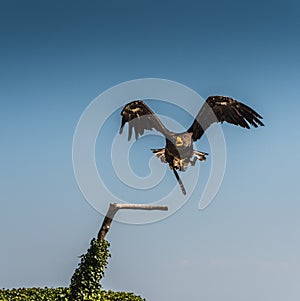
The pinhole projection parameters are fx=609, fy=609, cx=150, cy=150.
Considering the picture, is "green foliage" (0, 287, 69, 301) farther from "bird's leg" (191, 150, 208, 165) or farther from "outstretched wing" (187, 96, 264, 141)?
"outstretched wing" (187, 96, 264, 141)

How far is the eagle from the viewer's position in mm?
12250

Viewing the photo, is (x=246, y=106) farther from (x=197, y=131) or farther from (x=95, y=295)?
(x=95, y=295)

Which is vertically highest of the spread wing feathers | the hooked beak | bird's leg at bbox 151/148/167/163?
the spread wing feathers

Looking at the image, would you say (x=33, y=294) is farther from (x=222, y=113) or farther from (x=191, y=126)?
(x=222, y=113)

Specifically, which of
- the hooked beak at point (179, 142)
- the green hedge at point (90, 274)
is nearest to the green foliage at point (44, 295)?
the green hedge at point (90, 274)

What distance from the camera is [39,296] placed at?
41.5 feet

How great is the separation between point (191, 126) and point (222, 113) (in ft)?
2.46

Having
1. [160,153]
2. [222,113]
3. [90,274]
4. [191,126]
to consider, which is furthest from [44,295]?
[222,113]

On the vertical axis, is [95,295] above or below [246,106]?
below

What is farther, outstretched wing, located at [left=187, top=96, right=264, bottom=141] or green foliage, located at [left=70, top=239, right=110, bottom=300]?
outstretched wing, located at [left=187, top=96, right=264, bottom=141]

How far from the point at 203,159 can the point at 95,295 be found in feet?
11.5

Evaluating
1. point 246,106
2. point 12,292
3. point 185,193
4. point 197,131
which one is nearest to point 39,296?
point 12,292

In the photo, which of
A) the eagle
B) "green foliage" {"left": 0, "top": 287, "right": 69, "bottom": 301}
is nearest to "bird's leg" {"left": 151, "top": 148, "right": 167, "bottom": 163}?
the eagle

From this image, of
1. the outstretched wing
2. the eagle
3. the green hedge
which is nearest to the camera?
the green hedge
